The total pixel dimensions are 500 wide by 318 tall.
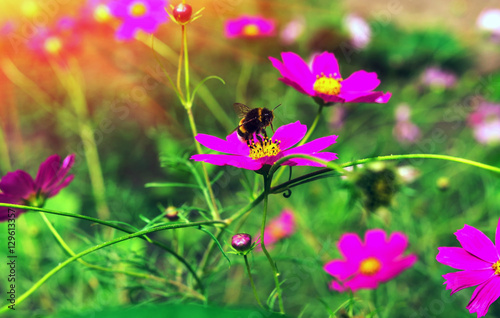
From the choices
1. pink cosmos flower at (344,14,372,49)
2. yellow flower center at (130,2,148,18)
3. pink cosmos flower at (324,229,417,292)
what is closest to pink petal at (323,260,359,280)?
pink cosmos flower at (324,229,417,292)

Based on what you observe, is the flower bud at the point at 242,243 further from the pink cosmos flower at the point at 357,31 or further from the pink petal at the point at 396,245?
the pink cosmos flower at the point at 357,31

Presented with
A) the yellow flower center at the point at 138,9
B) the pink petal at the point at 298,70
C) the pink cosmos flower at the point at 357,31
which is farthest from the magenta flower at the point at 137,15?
the pink cosmos flower at the point at 357,31

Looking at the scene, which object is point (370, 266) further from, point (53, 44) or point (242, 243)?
point (53, 44)

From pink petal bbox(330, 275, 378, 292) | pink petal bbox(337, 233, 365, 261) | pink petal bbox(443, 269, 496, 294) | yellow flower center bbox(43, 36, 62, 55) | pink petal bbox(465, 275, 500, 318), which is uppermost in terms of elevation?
yellow flower center bbox(43, 36, 62, 55)

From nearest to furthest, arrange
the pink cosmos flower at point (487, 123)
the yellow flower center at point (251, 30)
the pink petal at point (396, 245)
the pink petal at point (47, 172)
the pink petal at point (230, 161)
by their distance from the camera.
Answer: the pink petal at point (230, 161)
the pink petal at point (47, 172)
the pink petal at point (396, 245)
the yellow flower center at point (251, 30)
the pink cosmos flower at point (487, 123)

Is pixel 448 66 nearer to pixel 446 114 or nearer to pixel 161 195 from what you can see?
pixel 446 114

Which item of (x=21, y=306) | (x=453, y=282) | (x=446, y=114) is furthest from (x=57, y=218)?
(x=446, y=114)

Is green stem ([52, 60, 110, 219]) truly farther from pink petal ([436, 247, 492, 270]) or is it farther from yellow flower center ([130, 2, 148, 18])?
pink petal ([436, 247, 492, 270])
